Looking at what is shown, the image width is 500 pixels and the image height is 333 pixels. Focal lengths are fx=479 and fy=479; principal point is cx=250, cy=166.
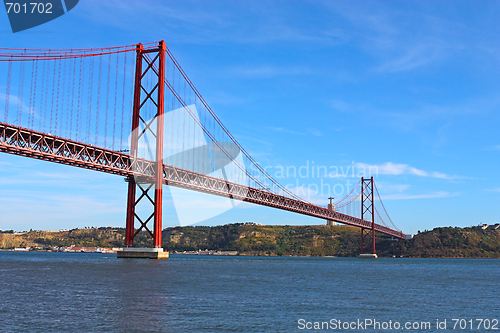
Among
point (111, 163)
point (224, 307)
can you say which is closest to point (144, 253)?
point (111, 163)

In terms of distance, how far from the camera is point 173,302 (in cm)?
2150

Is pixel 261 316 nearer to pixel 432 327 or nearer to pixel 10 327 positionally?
pixel 432 327

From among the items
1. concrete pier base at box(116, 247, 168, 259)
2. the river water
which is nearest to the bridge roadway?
concrete pier base at box(116, 247, 168, 259)

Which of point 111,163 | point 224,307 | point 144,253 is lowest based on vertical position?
point 224,307

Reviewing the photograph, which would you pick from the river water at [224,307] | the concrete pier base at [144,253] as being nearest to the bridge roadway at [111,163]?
the concrete pier base at [144,253]

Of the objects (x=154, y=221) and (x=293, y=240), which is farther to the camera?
(x=293, y=240)

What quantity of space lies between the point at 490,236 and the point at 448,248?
92.0 ft

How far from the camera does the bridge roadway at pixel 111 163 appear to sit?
4553 centimetres

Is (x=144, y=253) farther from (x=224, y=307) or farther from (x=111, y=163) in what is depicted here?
(x=224, y=307)

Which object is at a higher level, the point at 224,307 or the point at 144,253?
the point at 144,253

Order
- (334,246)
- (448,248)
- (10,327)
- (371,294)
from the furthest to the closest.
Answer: (334,246)
(448,248)
(371,294)
(10,327)

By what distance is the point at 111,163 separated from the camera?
2138 inches

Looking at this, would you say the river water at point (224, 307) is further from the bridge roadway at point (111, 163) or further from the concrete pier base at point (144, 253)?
the concrete pier base at point (144, 253)

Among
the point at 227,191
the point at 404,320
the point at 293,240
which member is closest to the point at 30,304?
the point at 404,320
